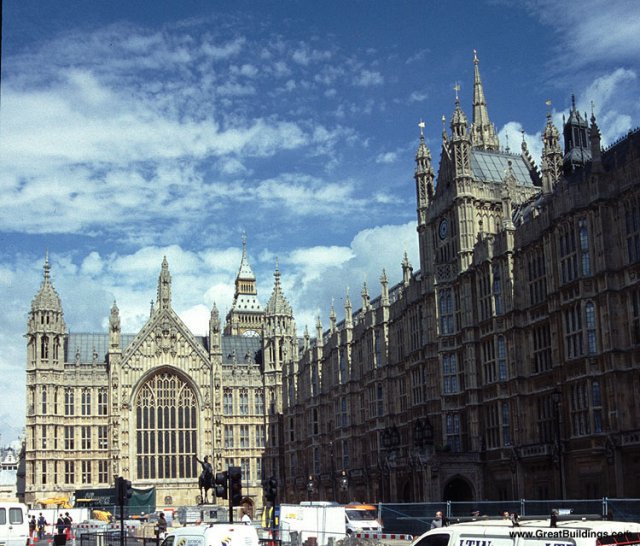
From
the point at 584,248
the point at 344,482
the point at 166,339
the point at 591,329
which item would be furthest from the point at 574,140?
the point at 166,339

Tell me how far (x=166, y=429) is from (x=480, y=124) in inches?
1761

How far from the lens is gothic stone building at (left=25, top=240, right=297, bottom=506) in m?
97.1

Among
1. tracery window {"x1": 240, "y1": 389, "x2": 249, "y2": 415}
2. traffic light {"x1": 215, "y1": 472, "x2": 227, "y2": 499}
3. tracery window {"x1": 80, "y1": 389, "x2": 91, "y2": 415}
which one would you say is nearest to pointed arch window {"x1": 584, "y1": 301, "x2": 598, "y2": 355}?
traffic light {"x1": 215, "y1": 472, "x2": 227, "y2": 499}

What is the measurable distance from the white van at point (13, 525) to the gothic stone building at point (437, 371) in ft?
74.5

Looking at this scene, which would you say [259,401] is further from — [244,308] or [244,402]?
[244,308]

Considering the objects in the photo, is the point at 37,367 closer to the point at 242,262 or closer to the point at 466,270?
the point at 466,270

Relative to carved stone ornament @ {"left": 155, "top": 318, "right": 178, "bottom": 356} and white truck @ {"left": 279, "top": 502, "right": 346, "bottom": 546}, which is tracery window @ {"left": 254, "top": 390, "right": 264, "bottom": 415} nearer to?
carved stone ornament @ {"left": 155, "top": 318, "right": 178, "bottom": 356}

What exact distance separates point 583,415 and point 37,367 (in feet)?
215

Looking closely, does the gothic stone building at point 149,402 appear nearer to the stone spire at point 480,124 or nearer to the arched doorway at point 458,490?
the stone spire at point 480,124

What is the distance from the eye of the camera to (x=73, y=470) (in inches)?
3824

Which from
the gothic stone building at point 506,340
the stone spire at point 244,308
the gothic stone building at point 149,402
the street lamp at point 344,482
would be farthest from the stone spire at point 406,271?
the stone spire at point 244,308

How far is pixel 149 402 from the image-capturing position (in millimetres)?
100562

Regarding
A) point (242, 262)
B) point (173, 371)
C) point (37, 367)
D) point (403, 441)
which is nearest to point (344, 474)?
point (403, 441)

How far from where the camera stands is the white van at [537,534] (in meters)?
18.5
